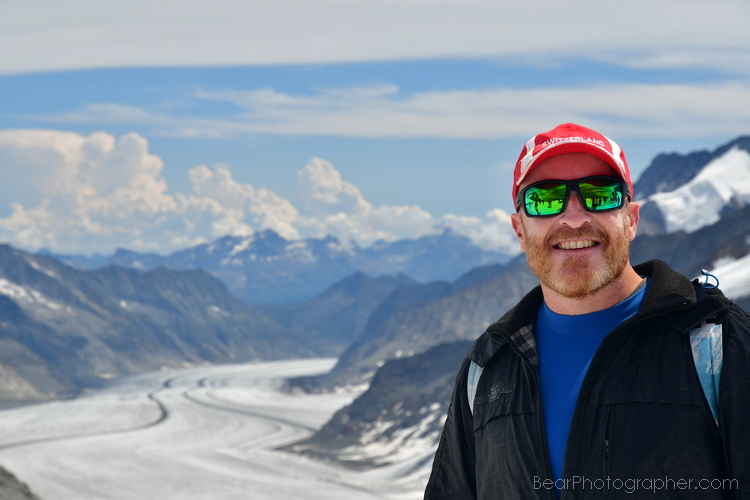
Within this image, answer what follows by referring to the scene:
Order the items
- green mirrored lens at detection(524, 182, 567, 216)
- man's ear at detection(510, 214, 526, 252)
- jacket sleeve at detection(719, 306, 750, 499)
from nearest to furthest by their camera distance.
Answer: jacket sleeve at detection(719, 306, 750, 499) → green mirrored lens at detection(524, 182, 567, 216) → man's ear at detection(510, 214, 526, 252)

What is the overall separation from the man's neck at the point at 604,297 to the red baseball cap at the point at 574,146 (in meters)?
0.53

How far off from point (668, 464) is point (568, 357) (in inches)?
35.4

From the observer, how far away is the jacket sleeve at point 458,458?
5781 mm

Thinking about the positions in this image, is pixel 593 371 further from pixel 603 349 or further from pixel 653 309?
pixel 653 309

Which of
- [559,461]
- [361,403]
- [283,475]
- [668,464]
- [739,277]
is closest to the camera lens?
[668,464]

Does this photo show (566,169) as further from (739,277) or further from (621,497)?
(739,277)

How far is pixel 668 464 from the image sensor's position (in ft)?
15.2

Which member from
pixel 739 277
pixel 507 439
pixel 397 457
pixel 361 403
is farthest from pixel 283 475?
pixel 507 439

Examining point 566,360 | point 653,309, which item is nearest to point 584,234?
point 653,309

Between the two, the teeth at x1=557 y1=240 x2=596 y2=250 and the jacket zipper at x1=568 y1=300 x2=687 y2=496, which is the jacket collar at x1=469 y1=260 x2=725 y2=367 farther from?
the teeth at x1=557 y1=240 x2=596 y2=250

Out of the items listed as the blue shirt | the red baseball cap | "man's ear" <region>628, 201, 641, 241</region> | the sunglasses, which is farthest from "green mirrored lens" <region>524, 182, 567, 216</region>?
the blue shirt

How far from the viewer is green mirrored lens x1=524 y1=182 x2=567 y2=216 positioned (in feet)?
17.7

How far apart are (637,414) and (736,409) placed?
1.58 feet

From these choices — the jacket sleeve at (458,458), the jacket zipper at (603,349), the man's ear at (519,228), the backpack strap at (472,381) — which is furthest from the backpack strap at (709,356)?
the jacket sleeve at (458,458)
